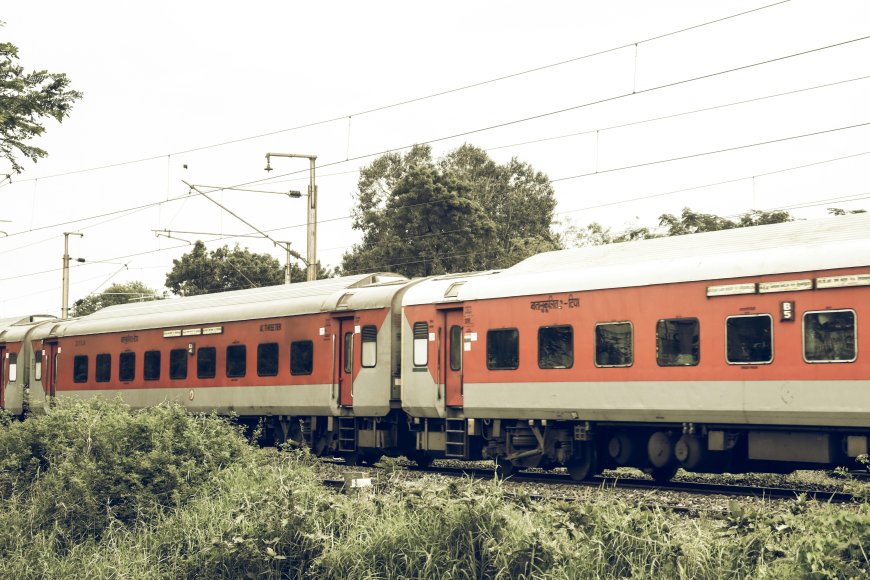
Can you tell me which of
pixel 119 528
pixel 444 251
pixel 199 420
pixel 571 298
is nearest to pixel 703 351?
pixel 571 298

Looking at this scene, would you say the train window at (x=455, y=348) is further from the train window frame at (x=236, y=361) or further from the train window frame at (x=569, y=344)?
the train window frame at (x=236, y=361)

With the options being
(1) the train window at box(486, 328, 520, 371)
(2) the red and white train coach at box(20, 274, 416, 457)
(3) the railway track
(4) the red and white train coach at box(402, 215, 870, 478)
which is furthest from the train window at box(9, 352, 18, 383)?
(1) the train window at box(486, 328, 520, 371)

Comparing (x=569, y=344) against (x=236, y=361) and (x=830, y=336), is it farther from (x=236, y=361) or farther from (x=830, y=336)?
(x=236, y=361)

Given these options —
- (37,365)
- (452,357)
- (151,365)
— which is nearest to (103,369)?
(151,365)

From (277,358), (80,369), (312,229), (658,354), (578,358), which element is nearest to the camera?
(658,354)

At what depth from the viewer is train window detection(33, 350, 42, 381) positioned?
104ft

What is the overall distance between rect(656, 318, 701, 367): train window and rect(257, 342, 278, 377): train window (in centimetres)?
1001

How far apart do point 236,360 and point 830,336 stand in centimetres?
1421

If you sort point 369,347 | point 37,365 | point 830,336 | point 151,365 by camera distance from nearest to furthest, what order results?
point 830,336 < point 369,347 < point 151,365 < point 37,365

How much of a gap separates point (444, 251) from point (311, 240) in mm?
22084

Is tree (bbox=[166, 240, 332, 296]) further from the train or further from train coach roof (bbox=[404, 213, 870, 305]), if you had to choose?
train coach roof (bbox=[404, 213, 870, 305])

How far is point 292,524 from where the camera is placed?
1070 cm

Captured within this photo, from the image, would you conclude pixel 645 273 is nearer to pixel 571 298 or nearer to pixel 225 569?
pixel 571 298

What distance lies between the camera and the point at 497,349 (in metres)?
18.1
